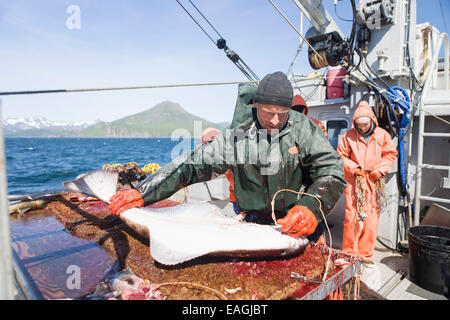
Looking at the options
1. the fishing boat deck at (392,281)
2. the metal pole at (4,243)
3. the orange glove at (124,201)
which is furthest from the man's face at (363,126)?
the metal pole at (4,243)

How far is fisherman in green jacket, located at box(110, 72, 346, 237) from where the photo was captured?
2.47m

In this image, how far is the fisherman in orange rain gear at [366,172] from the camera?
4578 mm

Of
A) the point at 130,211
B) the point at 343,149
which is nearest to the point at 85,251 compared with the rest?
the point at 130,211

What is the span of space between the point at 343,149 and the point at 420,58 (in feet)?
9.77

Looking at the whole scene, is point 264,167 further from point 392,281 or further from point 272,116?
point 392,281

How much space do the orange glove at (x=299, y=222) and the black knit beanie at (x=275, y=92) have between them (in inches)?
36.4

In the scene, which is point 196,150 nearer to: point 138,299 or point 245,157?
point 245,157

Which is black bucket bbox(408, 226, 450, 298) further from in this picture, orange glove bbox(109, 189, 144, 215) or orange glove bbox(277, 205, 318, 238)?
orange glove bbox(109, 189, 144, 215)

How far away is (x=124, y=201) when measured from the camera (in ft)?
8.60

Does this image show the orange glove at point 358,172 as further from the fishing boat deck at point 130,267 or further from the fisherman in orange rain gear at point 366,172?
the fishing boat deck at point 130,267

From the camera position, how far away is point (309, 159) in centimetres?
262

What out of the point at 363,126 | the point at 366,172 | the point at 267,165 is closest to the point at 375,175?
the point at 366,172

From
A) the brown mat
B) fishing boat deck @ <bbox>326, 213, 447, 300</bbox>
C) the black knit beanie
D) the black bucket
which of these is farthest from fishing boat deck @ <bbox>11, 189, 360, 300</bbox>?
the black bucket

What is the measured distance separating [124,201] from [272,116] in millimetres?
1555
